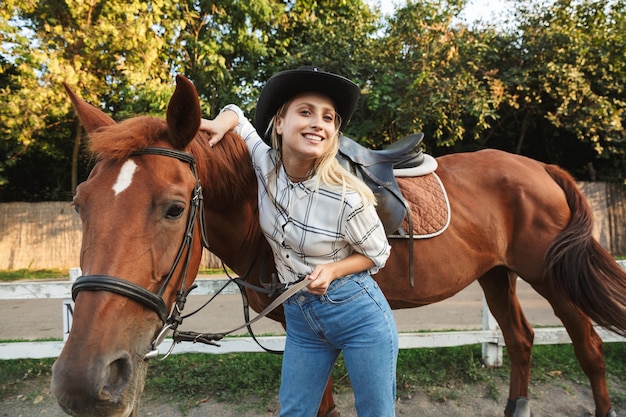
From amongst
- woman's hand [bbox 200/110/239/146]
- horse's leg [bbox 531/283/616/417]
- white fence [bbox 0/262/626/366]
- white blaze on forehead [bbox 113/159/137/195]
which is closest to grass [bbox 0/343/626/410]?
white fence [bbox 0/262/626/366]

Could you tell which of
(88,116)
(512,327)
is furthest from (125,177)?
(512,327)

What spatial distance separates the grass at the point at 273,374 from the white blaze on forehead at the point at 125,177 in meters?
2.56

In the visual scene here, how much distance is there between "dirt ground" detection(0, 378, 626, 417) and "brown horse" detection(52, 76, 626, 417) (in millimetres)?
278

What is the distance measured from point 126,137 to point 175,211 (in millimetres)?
335

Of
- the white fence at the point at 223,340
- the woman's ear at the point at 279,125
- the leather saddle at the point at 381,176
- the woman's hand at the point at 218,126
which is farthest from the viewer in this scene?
the white fence at the point at 223,340

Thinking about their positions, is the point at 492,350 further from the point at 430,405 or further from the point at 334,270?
the point at 334,270

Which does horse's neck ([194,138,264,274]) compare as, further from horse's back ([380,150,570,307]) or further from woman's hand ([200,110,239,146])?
horse's back ([380,150,570,307])

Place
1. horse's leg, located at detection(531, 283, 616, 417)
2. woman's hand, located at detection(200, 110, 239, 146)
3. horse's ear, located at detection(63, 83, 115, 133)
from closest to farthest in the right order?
1. horse's ear, located at detection(63, 83, 115, 133)
2. woman's hand, located at detection(200, 110, 239, 146)
3. horse's leg, located at detection(531, 283, 616, 417)

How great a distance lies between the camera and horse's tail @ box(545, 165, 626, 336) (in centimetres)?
277

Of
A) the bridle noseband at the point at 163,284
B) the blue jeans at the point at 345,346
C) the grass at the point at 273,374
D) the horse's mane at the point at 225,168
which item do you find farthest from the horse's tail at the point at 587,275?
the bridle noseband at the point at 163,284

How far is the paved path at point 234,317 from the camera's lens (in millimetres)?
5500

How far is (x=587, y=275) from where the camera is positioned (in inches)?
110

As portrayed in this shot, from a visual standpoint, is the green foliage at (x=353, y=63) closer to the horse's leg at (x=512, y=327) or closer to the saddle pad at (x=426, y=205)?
the horse's leg at (x=512, y=327)

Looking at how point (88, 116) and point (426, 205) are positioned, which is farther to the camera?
point (426, 205)
